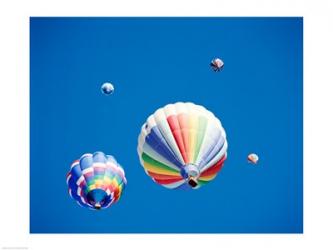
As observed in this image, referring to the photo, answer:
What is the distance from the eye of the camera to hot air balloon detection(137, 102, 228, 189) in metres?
9.45

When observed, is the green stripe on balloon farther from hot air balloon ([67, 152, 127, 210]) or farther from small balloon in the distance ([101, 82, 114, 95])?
small balloon in the distance ([101, 82, 114, 95])

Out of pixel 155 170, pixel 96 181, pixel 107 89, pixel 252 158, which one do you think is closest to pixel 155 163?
pixel 155 170

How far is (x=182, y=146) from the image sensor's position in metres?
9.52

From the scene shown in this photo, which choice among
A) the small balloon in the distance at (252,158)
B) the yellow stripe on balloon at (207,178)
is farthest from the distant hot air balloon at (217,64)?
the yellow stripe on balloon at (207,178)

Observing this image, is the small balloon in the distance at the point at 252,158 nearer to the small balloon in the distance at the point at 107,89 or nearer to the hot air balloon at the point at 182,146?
the hot air balloon at the point at 182,146

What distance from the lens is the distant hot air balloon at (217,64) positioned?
11086 millimetres

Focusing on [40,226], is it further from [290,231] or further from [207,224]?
[290,231]

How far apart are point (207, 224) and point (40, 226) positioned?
12.5 feet

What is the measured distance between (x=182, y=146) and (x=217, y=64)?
100 inches

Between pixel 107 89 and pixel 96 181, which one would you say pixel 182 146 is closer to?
pixel 96 181

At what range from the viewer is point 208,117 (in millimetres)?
9766

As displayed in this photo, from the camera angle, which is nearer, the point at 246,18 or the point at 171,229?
the point at 246,18

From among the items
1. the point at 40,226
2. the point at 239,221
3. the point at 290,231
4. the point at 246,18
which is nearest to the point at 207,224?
the point at 239,221

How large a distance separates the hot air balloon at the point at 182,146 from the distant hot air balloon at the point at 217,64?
5.10 feet
